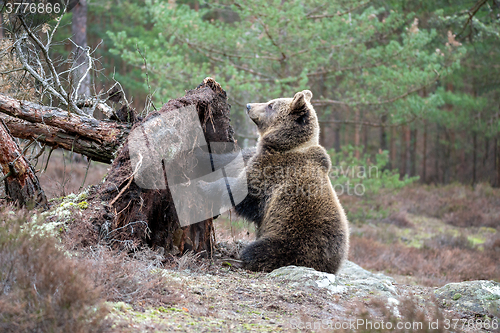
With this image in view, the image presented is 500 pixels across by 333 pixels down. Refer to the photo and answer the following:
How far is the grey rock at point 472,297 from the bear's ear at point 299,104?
9.73ft

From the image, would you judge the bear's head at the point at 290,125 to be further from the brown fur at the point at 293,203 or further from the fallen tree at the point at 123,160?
the fallen tree at the point at 123,160

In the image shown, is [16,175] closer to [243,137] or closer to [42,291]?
[42,291]

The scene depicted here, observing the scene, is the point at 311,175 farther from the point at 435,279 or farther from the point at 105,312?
the point at 435,279

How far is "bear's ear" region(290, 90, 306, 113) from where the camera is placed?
5.47 metres

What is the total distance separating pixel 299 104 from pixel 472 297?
3.19 metres

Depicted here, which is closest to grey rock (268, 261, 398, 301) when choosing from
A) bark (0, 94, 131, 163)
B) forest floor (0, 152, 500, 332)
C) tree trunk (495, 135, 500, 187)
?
forest floor (0, 152, 500, 332)

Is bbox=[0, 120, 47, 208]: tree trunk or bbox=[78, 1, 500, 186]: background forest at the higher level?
bbox=[78, 1, 500, 186]: background forest

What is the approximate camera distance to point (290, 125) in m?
5.59

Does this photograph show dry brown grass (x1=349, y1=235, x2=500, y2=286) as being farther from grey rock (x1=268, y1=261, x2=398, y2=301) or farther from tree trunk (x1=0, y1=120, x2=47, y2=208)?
tree trunk (x1=0, y1=120, x2=47, y2=208)

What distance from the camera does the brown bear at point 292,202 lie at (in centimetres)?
491

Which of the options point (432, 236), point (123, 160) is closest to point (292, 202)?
point (123, 160)

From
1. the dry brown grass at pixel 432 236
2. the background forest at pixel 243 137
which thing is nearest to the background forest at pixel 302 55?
the background forest at pixel 243 137

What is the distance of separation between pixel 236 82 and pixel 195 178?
6.48 m

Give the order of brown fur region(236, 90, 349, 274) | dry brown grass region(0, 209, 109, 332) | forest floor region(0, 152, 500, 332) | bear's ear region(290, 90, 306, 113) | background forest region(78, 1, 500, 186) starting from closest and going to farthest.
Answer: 1. dry brown grass region(0, 209, 109, 332)
2. forest floor region(0, 152, 500, 332)
3. brown fur region(236, 90, 349, 274)
4. bear's ear region(290, 90, 306, 113)
5. background forest region(78, 1, 500, 186)
